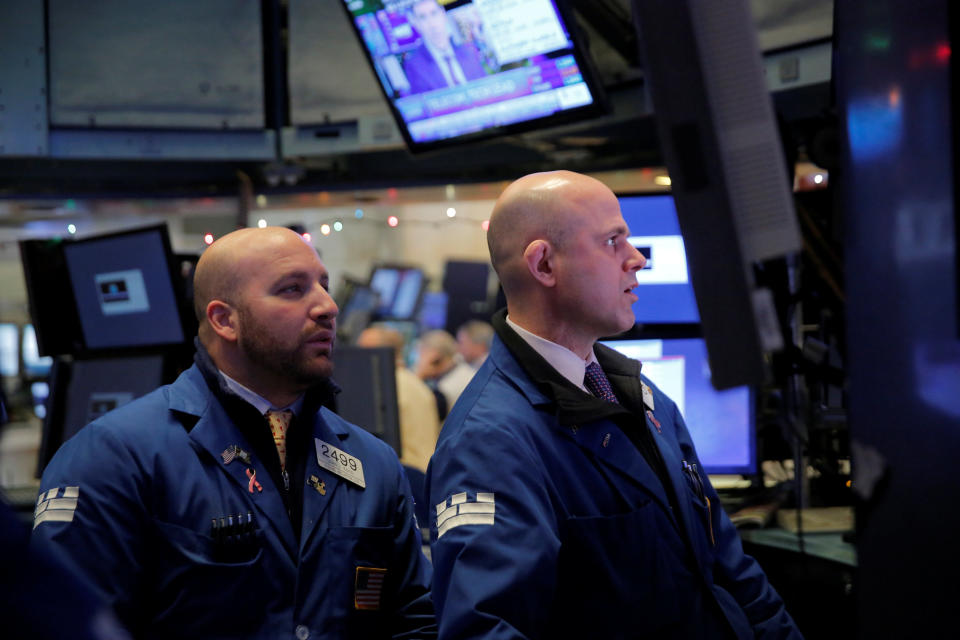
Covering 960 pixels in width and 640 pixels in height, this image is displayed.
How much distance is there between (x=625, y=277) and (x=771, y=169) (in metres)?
Result: 0.95

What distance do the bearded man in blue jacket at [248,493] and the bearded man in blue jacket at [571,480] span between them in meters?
0.32

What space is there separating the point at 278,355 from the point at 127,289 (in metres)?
1.84

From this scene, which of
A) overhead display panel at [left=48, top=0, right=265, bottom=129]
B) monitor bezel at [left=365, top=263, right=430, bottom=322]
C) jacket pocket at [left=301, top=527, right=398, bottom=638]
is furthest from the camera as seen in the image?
monitor bezel at [left=365, top=263, right=430, bottom=322]

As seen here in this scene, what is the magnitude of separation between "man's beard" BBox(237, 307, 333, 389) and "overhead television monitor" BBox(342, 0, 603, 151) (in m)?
1.79

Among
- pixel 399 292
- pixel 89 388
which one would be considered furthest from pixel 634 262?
pixel 399 292

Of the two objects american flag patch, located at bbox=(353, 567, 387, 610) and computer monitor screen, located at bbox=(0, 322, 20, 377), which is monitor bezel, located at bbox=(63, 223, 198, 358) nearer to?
american flag patch, located at bbox=(353, 567, 387, 610)

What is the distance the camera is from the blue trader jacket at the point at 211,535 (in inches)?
73.0

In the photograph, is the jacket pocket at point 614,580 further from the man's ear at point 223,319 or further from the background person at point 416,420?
the background person at point 416,420

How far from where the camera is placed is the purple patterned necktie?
6.50 feet

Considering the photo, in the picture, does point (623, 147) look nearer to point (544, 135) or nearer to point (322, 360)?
point (544, 135)

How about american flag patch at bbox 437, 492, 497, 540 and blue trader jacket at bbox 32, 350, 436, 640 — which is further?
blue trader jacket at bbox 32, 350, 436, 640

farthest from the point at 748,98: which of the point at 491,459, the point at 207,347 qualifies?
the point at 207,347

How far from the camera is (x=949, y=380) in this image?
88cm

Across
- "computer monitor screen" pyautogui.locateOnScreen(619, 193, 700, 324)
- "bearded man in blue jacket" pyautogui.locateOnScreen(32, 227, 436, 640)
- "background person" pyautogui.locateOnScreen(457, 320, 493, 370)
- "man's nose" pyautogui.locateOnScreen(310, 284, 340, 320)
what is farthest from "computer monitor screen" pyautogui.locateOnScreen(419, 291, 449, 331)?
"man's nose" pyautogui.locateOnScreen(310, 284, 340, 320)
